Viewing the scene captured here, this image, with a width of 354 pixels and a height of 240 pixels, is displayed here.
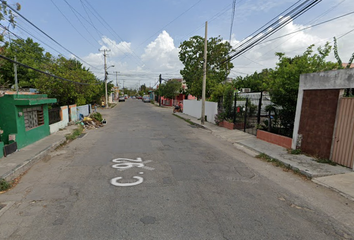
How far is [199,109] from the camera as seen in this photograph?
22.3m

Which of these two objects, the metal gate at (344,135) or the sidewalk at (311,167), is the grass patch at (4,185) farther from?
the metal gate at (344,135)

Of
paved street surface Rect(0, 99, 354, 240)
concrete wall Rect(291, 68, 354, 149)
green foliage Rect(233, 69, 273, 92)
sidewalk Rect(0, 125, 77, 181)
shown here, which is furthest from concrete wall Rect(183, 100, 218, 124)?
sidewalk Rect(0, 125, 77, 181)

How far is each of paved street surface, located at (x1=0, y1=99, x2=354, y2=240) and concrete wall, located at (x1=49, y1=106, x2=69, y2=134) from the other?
709cm

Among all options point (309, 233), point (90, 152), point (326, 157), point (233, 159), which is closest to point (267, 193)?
point (309, 233)

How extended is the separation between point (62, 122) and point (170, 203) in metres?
13.9

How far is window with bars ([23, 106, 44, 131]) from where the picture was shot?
31.9 ft

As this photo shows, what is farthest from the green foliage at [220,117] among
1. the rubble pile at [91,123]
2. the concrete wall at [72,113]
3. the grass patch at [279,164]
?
the concrete wall at [72,113]

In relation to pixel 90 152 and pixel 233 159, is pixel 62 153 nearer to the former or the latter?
pixel 90 152

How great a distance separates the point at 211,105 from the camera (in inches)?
731

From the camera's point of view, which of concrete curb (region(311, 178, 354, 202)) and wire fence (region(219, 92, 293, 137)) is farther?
wire fence (region(219, 92, 293, 137))

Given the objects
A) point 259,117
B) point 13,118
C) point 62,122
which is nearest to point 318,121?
point 259,117

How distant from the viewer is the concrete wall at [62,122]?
1310 centimetres

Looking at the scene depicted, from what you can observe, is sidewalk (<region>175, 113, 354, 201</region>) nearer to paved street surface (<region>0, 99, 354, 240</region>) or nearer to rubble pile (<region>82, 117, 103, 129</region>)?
paved street surface (<region>0, 99, 354, 240</region>)

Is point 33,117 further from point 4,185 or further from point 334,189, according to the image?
point 334,189
